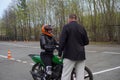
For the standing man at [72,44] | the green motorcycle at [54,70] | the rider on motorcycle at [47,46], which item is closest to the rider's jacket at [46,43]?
the rider on motorcycle at [47,46]

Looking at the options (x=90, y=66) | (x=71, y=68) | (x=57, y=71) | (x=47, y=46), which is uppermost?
(x=47, y=46)

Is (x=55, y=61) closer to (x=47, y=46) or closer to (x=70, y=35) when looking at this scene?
(x=47, y=46)

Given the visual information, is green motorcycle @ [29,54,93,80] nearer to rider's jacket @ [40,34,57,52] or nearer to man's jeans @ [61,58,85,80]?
rider's jacket @ [40,34,57,52]

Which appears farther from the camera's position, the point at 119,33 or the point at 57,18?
the point at 57,18

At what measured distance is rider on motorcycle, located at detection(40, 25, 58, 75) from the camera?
8112 mm

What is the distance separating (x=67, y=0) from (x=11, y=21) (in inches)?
1420

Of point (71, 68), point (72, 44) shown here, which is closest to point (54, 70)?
point (71, 68)

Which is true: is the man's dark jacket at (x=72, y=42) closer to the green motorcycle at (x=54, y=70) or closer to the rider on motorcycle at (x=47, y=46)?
the green motorcycle at (x=54, y=70)

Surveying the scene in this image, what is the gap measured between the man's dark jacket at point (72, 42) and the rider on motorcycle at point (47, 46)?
127 centimetres

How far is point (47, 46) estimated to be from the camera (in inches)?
320

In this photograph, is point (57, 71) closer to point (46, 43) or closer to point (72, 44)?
point (46, 43)

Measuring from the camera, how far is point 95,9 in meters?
48.7

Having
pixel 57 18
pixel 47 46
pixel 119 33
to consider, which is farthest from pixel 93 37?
pixel 47 46

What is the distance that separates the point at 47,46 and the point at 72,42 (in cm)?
141
